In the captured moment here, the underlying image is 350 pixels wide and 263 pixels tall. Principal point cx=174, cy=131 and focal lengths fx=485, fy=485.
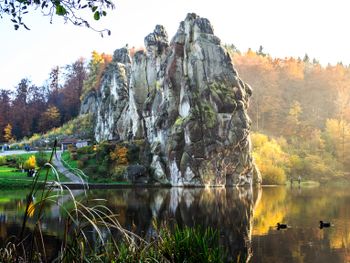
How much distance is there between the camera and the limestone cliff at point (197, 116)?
224 ft

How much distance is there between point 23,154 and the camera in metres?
85.9

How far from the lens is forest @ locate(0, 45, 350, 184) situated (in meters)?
96.6

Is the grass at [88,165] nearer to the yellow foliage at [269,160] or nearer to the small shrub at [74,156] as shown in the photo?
the small shrub at [74,156]

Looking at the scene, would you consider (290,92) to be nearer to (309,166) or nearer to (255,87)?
(255,87)

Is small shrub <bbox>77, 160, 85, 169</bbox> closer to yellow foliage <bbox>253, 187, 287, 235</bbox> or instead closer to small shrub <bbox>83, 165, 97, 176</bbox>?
small shrub <bbox>83, 165, 97, 176</bbox>

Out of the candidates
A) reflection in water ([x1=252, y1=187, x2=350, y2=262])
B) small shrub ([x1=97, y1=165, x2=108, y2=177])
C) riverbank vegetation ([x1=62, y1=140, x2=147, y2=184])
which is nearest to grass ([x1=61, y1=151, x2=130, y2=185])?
riverbank vegetation ([x1=62, y1=140, x2=147, y2=184])

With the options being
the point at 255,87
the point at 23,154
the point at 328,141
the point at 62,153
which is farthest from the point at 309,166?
the point at 23,154

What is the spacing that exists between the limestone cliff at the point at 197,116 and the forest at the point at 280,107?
761 inches

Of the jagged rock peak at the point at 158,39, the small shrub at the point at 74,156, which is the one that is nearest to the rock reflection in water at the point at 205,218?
the small shrub at the point at 74,156

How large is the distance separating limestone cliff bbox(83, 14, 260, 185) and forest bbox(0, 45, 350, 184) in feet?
63.4

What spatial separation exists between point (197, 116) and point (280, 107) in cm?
5244

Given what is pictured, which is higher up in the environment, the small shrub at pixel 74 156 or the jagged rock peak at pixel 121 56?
the jagged rock peak at pixel 121 56

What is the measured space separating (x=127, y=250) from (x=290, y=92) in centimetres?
12206

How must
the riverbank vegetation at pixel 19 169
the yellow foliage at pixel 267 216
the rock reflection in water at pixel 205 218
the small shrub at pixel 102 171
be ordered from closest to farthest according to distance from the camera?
the rock reflection in water at pixel 205 218 → the yellow foliage at pixel 267 216 → the riverbank vegetation at pixel 19 169 → the small shrub at pixel 102 171
